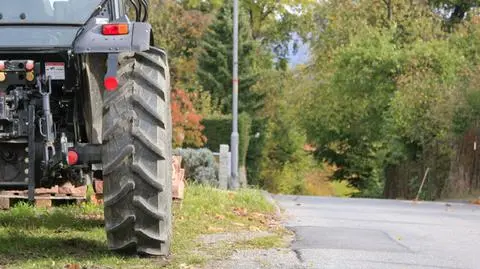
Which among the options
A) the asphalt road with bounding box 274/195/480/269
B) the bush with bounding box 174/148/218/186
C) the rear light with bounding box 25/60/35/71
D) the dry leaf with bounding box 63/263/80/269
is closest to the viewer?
the dry leaf with bounding box 63/263/80/269

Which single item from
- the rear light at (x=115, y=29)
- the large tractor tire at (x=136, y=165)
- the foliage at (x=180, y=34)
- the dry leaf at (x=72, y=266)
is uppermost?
the foliage at (x=180, y=34)

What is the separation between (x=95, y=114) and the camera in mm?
7562

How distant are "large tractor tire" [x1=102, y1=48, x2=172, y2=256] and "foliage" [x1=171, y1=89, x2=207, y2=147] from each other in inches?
1119

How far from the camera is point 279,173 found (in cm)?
5591

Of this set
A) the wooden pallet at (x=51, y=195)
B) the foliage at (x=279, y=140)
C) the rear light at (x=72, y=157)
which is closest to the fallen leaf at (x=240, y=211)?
the wooden pallet at (x=51, y=195)

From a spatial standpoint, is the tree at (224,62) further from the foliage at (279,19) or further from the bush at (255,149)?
the foliage at (279,19)

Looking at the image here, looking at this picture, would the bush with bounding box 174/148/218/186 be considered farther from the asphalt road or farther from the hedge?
the hedge

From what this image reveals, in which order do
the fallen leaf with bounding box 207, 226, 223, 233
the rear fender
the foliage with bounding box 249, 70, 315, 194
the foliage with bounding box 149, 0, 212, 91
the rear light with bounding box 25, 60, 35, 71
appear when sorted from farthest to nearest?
the foliage with bounding box 249, 70, 315, 194 → the foliage with bounding box 149, 0, 212, 91 → the fallen leaf with bounding box 207, 226, 223, 233 → the rear light with bounding box 25, 60, 35, 71 → the rear fender

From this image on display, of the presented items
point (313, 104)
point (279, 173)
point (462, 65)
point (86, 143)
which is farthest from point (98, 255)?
point (279, 173)

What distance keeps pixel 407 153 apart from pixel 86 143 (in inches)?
1135

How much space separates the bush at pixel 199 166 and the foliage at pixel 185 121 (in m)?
11.1

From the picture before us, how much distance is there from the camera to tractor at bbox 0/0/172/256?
7.02 meters

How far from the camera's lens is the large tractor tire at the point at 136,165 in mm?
6992

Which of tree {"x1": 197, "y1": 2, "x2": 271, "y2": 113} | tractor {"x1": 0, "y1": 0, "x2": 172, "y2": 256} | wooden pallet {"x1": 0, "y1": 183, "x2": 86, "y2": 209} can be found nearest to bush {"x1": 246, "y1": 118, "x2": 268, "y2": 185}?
tree {"x1": 197, "y1": 2, "x2": 271, "y2": 113}
